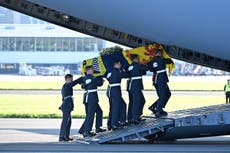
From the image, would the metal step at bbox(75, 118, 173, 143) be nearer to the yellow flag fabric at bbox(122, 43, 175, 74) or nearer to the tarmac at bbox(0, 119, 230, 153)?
A: the tarmac at bbox(0, 119, 230, 153)

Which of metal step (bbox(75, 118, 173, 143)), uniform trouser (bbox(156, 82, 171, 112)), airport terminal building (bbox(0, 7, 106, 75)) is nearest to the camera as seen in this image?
metal step (bbox(75, 118, 173, 143))

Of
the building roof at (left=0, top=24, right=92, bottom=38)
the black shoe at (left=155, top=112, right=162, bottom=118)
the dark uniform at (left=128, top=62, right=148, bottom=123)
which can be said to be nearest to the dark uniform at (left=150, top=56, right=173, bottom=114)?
the dark uniform at (left=128, top=62, right=148, bottom=123)

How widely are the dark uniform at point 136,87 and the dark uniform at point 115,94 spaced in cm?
27

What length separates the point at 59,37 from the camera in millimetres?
84750

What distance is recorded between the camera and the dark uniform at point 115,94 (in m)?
12.2

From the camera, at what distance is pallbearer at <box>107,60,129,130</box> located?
40.0ft

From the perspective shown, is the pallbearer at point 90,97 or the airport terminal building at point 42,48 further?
the airport terminal building at point 42,48

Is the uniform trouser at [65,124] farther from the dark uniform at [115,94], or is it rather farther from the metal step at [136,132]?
the metal step at [136,132]

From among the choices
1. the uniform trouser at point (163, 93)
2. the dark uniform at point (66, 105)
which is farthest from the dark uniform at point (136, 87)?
the dark uniform at point (66, 105)

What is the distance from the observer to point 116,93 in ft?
40.0

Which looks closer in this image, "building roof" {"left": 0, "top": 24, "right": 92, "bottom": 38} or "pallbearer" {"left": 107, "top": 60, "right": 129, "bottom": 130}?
"pallbearer" {"left": 107, "top": 60, "right": 129, "bottom": 130}

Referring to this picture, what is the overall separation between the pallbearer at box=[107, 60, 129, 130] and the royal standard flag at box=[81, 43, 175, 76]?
16.1 inches

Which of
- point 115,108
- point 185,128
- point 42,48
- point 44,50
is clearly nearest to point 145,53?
point 115,108

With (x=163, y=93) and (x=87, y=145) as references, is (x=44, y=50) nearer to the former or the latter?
(x=163, y=93)
